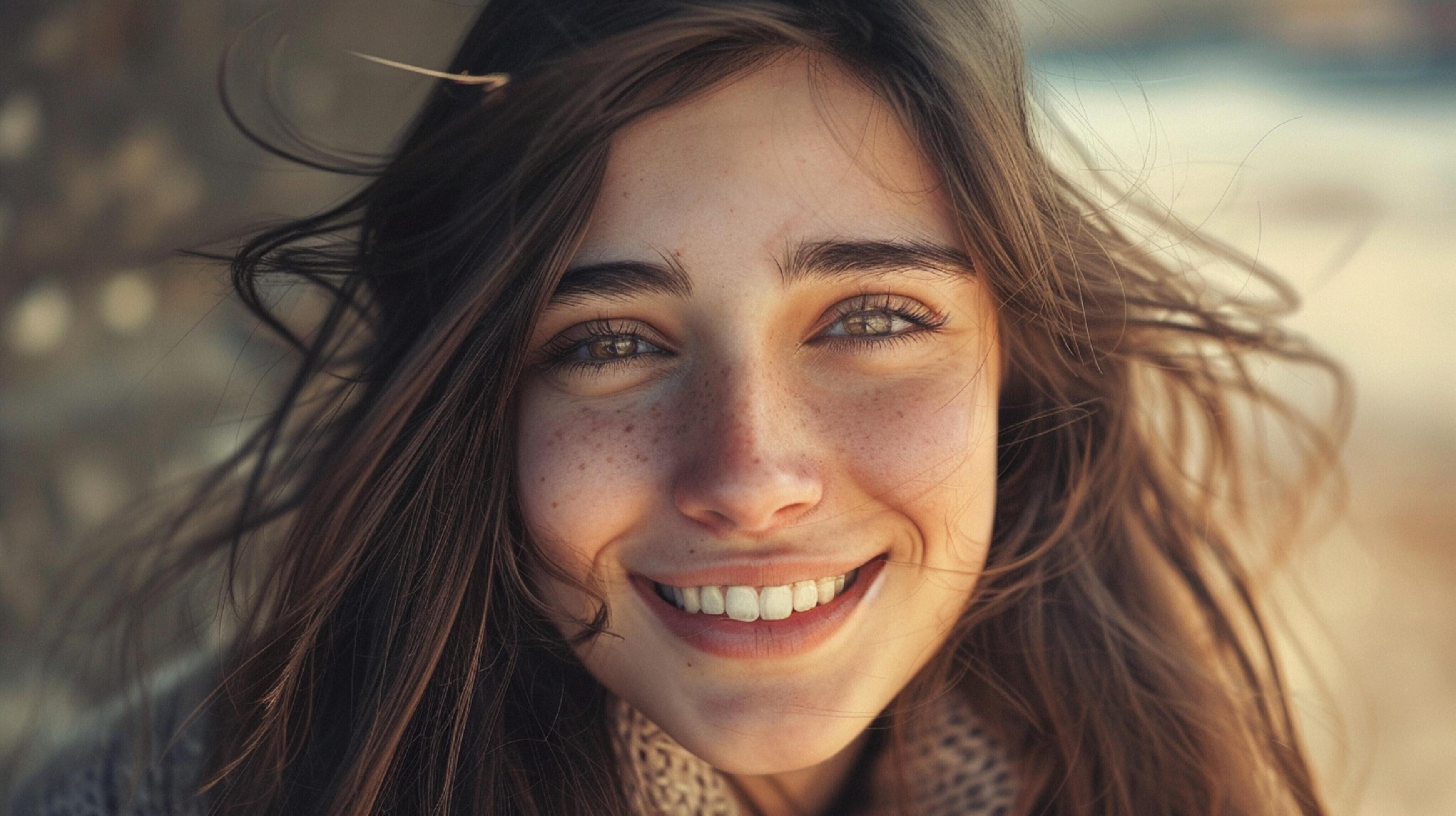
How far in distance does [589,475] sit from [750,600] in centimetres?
22

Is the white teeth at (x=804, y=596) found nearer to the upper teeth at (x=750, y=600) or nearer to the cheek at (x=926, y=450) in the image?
the upper teeth at (x=750, y=600)

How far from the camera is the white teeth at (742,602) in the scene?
1.21 m

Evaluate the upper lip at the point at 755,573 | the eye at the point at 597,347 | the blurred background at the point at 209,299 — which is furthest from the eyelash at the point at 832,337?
the blurred background at the point at 209,299

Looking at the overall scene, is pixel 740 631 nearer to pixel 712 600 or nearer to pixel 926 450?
pixel 712 600

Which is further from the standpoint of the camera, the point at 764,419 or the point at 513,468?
the point at 513,468

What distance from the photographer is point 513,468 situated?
4.09 feet

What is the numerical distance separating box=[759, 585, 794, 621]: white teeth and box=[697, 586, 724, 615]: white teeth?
0.14 ft

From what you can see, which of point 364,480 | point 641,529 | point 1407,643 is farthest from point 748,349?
point 1407,643

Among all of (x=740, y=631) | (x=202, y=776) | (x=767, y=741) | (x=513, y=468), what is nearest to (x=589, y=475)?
(x=513, y=468)

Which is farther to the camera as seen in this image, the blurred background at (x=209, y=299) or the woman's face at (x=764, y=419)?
the blurred background at (x=209, y=299)

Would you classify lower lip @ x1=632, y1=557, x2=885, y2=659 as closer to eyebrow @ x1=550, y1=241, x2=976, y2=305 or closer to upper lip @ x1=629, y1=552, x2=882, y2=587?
upper lip @ x1=629, y1=552, x2=882, y2=587

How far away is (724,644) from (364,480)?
437 millimetres

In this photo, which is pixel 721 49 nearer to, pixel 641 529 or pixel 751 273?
pixel 751 273

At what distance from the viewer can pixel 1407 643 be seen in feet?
10.3
